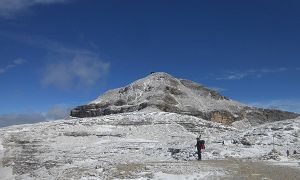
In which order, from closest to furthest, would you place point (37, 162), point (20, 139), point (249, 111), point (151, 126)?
point (37, 162) → point (20, 139) → point (151, 126) → point (249, 111)

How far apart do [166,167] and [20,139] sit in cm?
3533

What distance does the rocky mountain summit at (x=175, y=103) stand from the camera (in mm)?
108450

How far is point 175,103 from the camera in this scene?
365ft

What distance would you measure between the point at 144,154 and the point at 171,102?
65.4 m

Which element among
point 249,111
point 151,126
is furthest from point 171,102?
point 151,126

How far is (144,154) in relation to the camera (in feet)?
146

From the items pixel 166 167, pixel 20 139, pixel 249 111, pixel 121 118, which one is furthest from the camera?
pixel 249 111

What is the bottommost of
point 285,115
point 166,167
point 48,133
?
point 166,167

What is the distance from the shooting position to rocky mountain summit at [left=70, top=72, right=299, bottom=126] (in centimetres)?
10845

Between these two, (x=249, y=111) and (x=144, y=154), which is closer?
(x=144, y=154)

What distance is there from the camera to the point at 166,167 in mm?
33188

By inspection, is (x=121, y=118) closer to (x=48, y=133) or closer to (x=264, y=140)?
(x=48, y=133)

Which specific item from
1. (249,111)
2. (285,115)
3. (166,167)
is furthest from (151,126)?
(285,115)

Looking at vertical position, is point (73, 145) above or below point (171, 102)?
below
